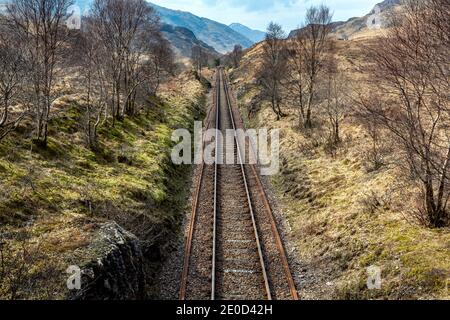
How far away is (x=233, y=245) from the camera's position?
16.0 metres

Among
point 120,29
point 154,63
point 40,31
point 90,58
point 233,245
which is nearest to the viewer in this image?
point 233,245

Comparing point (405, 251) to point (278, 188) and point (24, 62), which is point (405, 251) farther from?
point (24, 62)

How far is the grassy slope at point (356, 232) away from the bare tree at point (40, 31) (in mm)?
14058

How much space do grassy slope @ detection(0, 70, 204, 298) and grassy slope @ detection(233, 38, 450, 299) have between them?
601 cm

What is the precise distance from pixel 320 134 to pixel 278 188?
8.94m

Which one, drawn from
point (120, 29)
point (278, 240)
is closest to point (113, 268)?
point (278, 240)

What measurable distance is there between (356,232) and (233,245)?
15.8 feet

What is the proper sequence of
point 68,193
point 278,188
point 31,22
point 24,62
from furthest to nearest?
point 278,188 → point 31,22 → point 24,62 → point 68,193

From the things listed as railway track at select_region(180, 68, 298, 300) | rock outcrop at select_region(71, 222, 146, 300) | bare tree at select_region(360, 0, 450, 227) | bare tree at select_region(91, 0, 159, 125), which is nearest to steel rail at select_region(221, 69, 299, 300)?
railway track at select_region(180, 68, 298, 300)

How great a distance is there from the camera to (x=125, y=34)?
3331 cm

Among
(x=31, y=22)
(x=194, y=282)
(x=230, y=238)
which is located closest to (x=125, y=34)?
(x=31, y=22)

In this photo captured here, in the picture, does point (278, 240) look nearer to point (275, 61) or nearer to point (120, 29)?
point (120, 29)

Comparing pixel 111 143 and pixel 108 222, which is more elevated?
pixel 111 143

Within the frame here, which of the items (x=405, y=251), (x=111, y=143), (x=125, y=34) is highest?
(x=125, y=34)
